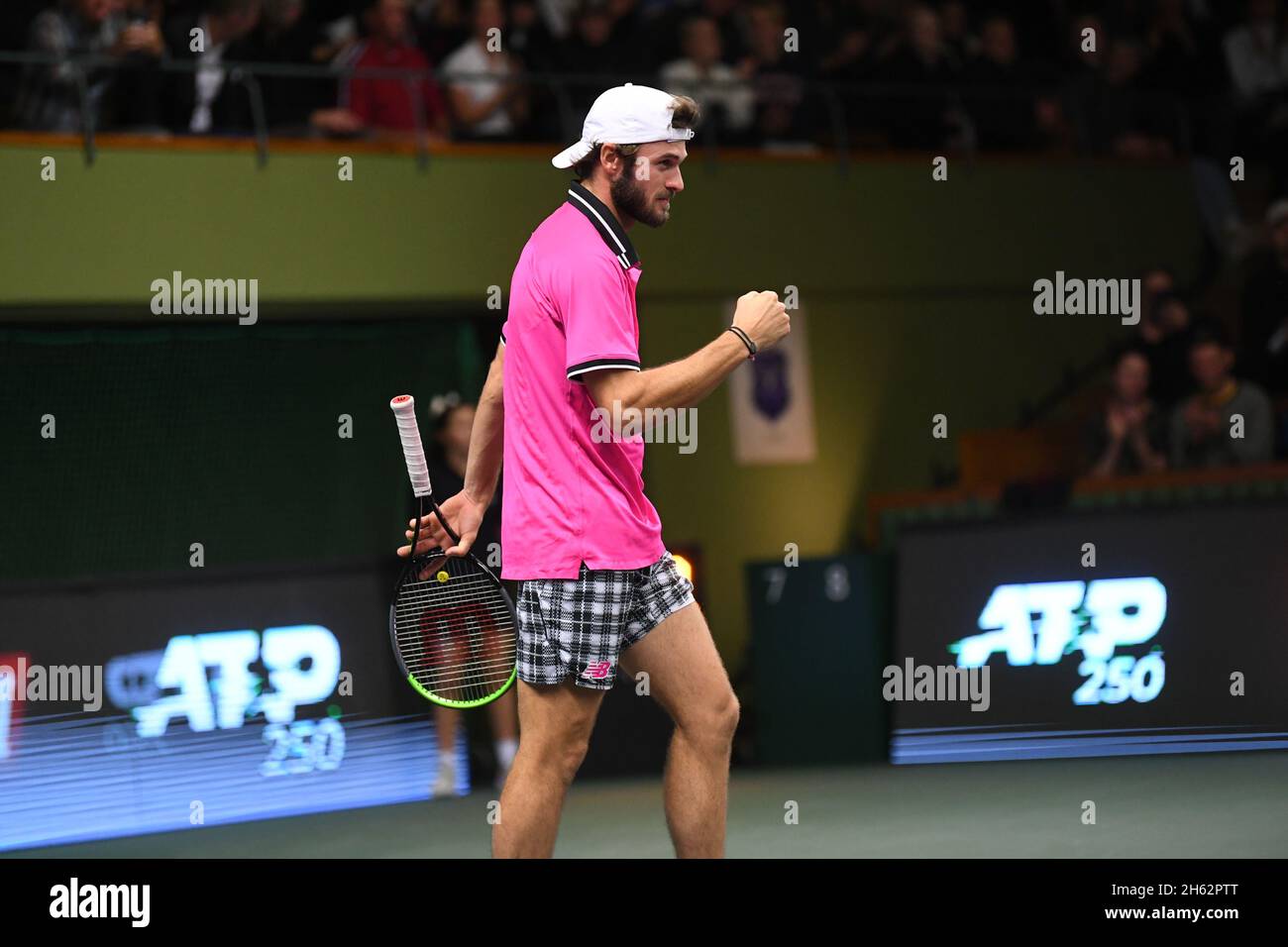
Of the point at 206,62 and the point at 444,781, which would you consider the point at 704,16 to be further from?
the point at 444,781

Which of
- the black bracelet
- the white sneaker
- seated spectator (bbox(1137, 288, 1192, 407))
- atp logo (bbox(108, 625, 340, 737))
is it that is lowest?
the white sneaker

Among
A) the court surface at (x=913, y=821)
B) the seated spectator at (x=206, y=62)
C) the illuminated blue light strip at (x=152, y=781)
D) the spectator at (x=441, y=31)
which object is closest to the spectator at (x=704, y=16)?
the spectator at (x=441, y=31)

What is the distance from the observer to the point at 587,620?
15.5 feet

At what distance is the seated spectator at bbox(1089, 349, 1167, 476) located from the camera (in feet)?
35.0

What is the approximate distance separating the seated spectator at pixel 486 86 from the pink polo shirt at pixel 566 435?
6926 mm

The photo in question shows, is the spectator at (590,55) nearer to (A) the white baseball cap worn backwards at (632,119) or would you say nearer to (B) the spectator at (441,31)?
(B) the spectator at (441,31)

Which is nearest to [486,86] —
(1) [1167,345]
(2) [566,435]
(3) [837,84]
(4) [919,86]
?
(3) [837,84]

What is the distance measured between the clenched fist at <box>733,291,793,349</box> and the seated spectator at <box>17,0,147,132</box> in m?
6.36

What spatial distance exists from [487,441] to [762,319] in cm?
82

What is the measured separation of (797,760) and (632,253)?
6802mm

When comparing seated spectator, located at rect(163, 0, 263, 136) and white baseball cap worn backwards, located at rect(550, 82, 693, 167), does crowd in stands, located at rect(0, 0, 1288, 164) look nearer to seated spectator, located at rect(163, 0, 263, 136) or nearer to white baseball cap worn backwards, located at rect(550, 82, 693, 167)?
seated spectator, located at rect(163, 0, 263, 136)

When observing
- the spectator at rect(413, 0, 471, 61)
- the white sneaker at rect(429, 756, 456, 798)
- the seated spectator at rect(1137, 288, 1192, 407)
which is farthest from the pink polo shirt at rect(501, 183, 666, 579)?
the spectator at rect(413, 0, 471, 61)

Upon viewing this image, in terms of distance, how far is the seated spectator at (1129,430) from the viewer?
10656 millimetres
